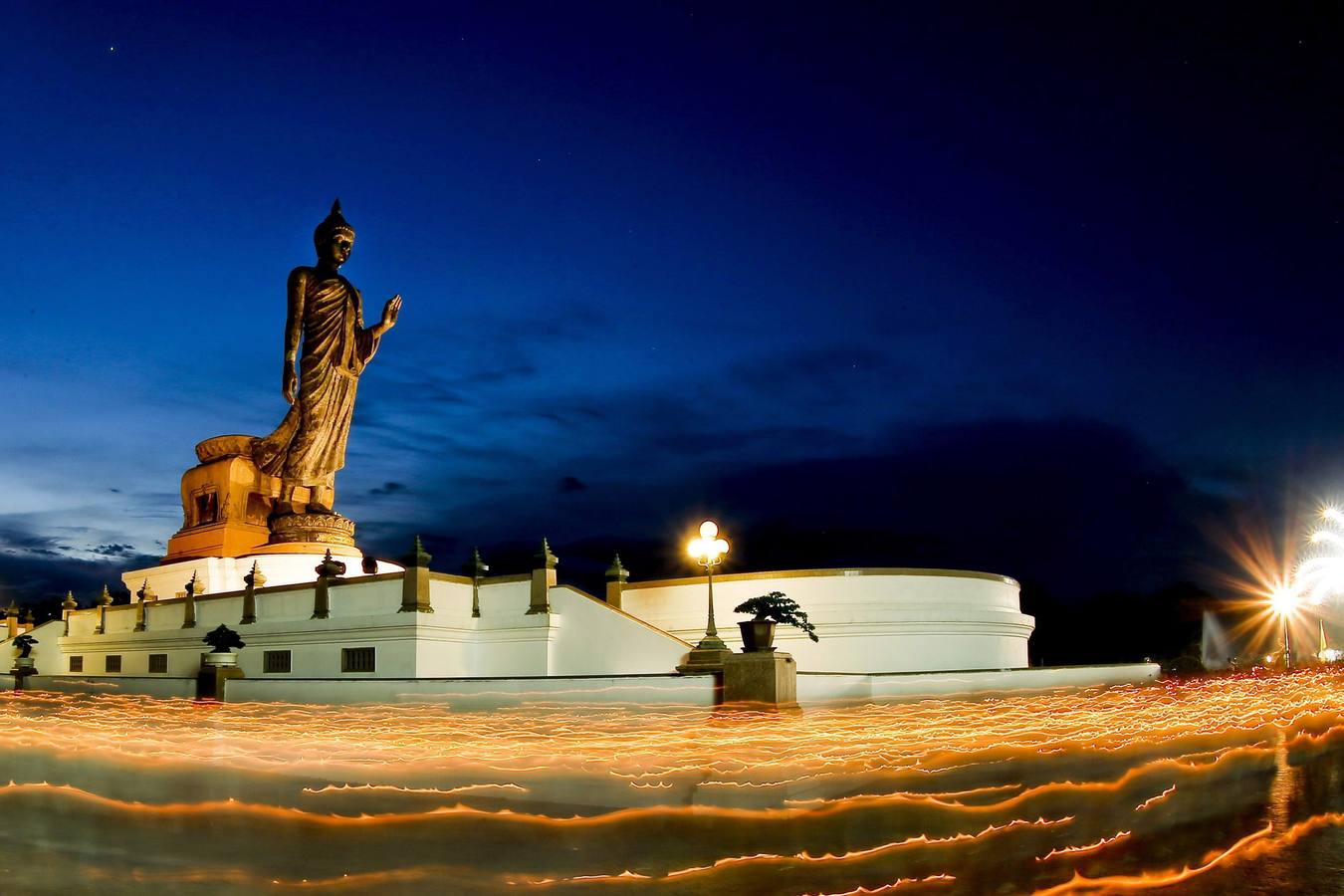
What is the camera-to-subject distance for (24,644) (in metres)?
30.9

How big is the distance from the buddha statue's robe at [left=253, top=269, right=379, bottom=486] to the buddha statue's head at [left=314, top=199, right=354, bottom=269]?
958mm

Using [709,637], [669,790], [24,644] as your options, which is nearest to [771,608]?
[709,637]

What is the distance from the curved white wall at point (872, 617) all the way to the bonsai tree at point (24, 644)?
20244 millimetres

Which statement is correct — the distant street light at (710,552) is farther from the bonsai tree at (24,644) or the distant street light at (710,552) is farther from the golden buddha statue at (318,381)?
the bonsai tree at (24,644)

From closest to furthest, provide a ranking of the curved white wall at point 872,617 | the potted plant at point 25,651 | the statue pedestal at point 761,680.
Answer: the statue pedestal at point 761,680
the curved white wall at point 872,617
the potted plant at point 25,651

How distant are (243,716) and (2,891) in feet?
40.8

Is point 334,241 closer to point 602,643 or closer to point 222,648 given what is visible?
point 222,648

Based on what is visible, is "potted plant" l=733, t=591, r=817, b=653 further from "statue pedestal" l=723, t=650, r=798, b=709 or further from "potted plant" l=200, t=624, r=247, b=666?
"potted plant" l=200, t=624, r=247, b=666

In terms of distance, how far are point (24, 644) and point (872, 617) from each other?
84.2 feet

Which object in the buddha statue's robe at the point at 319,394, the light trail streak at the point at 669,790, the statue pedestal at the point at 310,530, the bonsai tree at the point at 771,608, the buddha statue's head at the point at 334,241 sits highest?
the buddha statue's head at the point at 334,241

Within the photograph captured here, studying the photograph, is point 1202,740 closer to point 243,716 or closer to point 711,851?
point 711,851

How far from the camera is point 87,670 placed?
1252 inches

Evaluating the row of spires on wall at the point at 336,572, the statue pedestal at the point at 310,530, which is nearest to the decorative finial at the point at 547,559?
the row of spires on wall at the point at 336,572

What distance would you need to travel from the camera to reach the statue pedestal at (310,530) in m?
31.6
